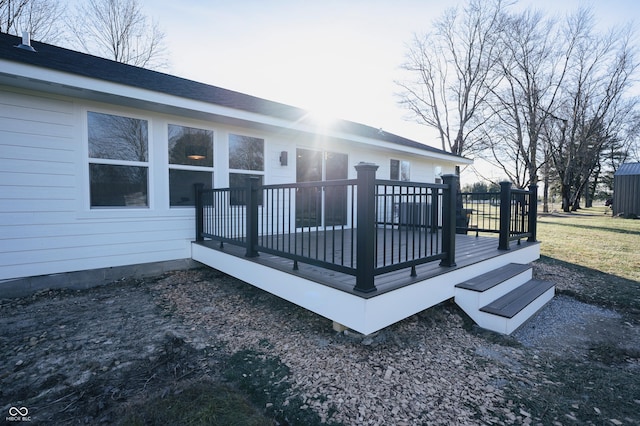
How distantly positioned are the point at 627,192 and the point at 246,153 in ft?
75.8

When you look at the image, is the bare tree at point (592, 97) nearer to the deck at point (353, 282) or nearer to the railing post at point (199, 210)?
the deck at point (353, 282)

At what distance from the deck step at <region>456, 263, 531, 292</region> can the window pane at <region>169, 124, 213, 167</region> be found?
14.1 feet

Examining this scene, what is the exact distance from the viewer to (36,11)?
36.2ft

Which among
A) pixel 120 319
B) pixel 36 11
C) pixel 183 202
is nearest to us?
pixel 120 319

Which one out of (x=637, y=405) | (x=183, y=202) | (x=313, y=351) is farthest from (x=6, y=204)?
(x=637, y=405)

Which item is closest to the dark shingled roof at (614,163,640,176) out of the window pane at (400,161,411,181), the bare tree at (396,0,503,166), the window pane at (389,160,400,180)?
the bare tree at (396,0,503,166)

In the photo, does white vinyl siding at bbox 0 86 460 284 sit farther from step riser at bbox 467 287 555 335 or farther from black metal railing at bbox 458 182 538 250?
black metal railing at bbox 458 182 538 250

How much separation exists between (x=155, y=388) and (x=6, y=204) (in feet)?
11.1

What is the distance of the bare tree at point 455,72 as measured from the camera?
18.0 meters

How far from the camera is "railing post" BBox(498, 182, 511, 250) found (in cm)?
450

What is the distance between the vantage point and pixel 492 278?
12.0ft

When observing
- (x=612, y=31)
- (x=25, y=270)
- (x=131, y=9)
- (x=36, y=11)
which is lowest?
(x=25, y=270)

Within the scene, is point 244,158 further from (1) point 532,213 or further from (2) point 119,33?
(2) point 119,33

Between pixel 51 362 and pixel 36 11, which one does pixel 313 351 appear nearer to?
pixel 51 362
